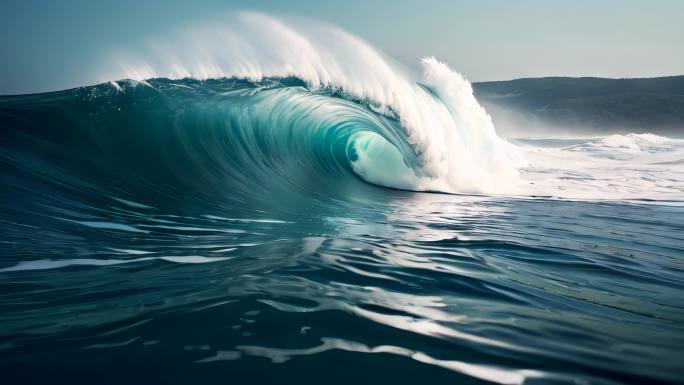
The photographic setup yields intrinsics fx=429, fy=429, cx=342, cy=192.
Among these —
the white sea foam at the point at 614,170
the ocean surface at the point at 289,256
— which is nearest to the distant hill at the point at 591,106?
the white sea foam at the point at 614,170

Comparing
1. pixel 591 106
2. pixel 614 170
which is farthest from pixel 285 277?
pixel 591 106

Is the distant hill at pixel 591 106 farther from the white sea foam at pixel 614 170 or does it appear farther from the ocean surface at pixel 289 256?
the ocean surface at pixel 289 256

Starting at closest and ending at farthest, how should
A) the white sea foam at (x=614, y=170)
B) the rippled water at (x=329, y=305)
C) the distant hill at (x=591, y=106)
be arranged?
the rippled water at (x=329, y=305) < the white sea foam at (x=614, y=170) < the distant hill at (x=591, y=106)

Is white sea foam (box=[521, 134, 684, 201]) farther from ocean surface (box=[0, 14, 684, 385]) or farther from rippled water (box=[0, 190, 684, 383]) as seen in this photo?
rippled water (box=[0, 190, 684, 383])

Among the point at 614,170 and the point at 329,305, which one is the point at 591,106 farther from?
the point at 329,305

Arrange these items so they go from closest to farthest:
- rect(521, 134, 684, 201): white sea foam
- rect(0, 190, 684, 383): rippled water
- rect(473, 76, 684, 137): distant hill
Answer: rect(0, 190, 684, 383): rippled water → rect(521, 134, 684, 201): white sea foam → rect(473, 76, 684, 137): distant hill

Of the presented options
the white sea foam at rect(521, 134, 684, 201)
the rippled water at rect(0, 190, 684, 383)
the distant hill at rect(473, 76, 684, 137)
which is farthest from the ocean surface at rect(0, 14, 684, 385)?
the distant hill at rect(473, 76, 684, 137)
